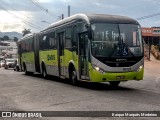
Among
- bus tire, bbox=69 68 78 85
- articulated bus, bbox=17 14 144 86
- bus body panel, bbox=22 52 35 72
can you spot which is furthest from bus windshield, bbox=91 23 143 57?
bus body panel, bbox=22 52 35 72

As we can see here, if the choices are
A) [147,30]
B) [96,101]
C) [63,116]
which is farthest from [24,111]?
[147,30]

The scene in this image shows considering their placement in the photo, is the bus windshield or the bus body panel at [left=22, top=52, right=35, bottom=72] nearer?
the bus windshield

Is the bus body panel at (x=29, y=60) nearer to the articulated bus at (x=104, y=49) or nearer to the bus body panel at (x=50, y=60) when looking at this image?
the bus body panel at (x=50, y=60)

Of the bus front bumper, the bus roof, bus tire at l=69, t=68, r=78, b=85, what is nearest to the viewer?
the bus front bumper

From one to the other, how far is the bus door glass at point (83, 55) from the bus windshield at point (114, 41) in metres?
0.69

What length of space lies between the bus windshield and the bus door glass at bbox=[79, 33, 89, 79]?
69cm

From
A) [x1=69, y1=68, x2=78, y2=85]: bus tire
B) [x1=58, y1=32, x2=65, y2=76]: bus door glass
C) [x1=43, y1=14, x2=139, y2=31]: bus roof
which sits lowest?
[x1=69, y1=68, x2=78, y2=85]: bus tire

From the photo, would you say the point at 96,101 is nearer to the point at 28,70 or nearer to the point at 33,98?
the point at 33,98

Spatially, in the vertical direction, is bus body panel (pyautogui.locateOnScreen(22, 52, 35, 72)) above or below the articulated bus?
below

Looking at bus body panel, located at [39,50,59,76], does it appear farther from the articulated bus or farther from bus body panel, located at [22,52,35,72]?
bus body panel, located at [22,52,35,72]

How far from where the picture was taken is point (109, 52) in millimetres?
17828

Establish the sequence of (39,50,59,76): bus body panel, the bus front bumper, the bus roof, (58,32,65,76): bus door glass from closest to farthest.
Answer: the bus front bumper
the bus roof
(58,32,65,76): bus door glass
(39,50,59,76): bus body panel

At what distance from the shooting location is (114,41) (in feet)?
59.1

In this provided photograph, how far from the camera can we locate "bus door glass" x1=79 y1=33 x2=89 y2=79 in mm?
18484
